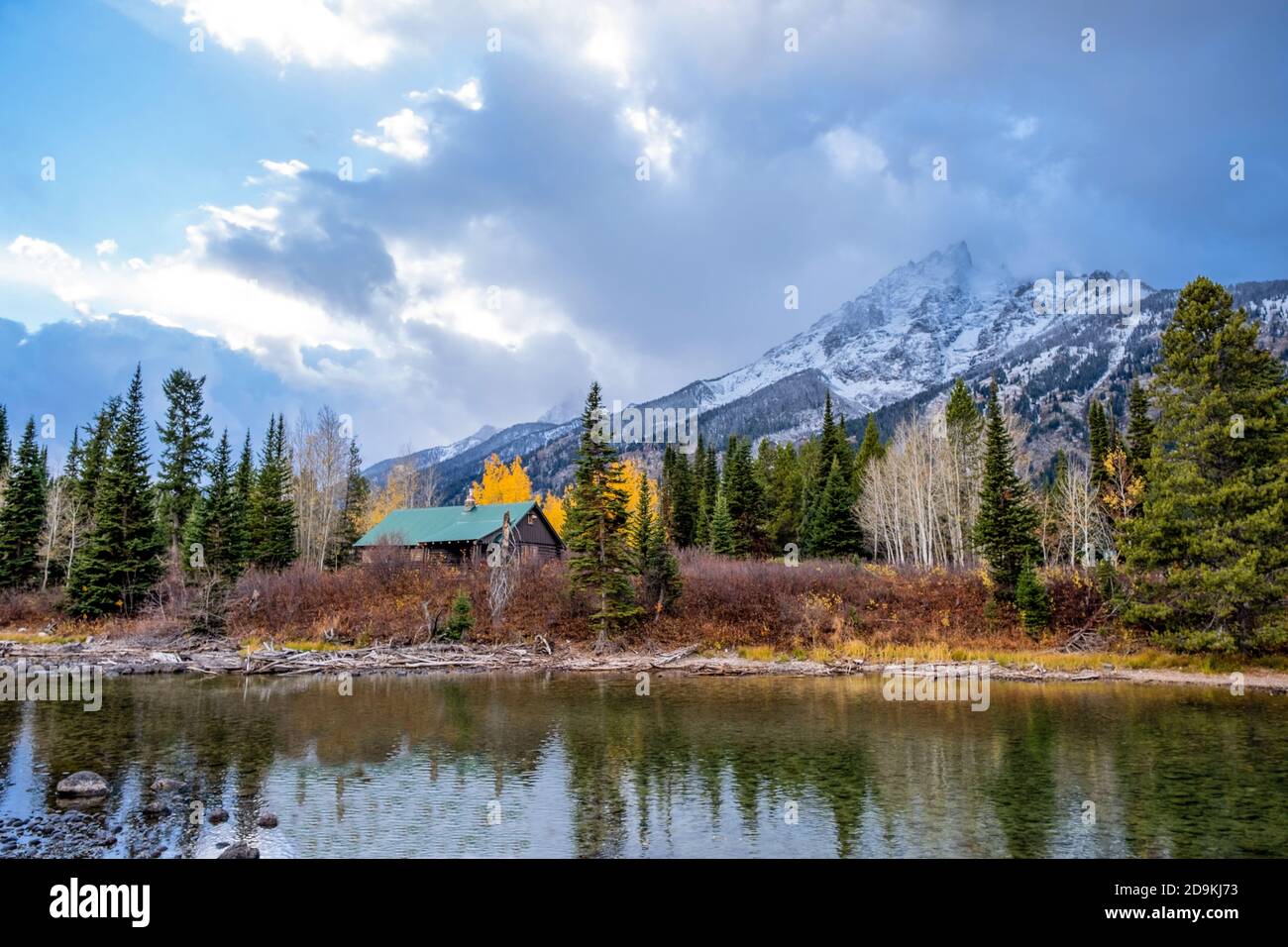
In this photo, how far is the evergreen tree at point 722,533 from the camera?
61.7 m

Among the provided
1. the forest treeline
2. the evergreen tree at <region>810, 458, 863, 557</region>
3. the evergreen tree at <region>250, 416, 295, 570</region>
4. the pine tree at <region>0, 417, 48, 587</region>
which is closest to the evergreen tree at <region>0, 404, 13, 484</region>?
the forest treeline

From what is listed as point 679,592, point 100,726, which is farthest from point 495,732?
point 679,592

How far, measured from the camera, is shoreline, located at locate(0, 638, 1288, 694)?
34344 mm

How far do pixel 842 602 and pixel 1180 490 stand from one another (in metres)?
17.7

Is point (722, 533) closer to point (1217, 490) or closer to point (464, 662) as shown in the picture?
point (464, 662)

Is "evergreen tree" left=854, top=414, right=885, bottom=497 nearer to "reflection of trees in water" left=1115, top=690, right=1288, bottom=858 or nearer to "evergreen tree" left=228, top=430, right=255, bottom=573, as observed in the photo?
"reflection of trees in water" left=1115, top=690, right=1288, bottom=858

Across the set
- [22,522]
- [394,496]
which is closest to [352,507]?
[394,496]

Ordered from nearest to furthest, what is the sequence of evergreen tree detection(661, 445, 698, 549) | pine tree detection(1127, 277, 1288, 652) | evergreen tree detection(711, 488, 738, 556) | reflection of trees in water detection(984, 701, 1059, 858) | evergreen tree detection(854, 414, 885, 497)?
1. reflection of trees in water detection(984, 701, 1059, 858)
2. pine tree detection(1127, 277, 1288, 652)
3. evergreen tree detection(711, 488, 738, 556)
4. evergreen tree detection(854, 414, 885, 497)
5. evergreen tree detection(661, 445, 698, 549)

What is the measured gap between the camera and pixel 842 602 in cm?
4397

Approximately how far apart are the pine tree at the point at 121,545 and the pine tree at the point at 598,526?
93.6ft

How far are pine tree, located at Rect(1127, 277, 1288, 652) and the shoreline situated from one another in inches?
103

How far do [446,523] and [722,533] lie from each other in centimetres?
2270

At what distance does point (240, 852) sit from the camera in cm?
1166

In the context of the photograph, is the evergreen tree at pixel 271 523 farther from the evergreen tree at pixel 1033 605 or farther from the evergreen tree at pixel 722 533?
the evergreen tree at pixel 1033 605
